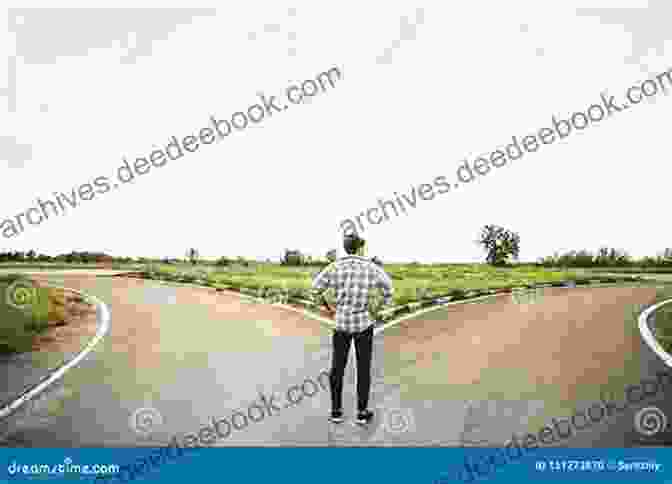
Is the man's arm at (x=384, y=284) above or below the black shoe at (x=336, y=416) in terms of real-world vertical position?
above

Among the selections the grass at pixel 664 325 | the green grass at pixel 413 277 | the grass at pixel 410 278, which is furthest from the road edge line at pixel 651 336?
the green grass at pixel 413 277

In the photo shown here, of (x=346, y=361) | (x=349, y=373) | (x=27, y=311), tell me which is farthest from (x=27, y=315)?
(x=346, y=361)

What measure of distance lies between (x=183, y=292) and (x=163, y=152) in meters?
1.78

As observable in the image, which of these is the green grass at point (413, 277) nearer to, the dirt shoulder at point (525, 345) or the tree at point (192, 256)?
the tree at point (192, 256)

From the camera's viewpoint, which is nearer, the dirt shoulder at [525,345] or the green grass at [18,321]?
the dirt shoulder at [525,345]

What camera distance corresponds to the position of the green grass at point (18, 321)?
5.61 m

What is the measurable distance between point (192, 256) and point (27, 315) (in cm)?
187

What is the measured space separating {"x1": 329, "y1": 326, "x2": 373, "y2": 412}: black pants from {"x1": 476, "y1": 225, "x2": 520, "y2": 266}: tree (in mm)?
2532

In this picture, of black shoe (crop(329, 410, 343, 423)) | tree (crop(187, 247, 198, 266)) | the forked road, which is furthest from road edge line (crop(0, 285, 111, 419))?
black shoe (crop(329, 410, 343, 423))

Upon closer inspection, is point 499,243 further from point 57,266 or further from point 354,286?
point 57,266

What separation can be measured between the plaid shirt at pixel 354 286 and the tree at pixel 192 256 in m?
2.72

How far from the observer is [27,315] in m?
5.80

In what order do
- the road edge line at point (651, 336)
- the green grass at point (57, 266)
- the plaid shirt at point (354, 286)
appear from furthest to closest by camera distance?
the green grass at point (57, 266) < the road edge line at point (651, 336) < the plaid shirt at point (354, 286)

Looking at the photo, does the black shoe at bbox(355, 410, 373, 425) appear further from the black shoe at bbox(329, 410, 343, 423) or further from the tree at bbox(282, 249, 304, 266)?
the tree at bbox(282, 249, 304, 266)
